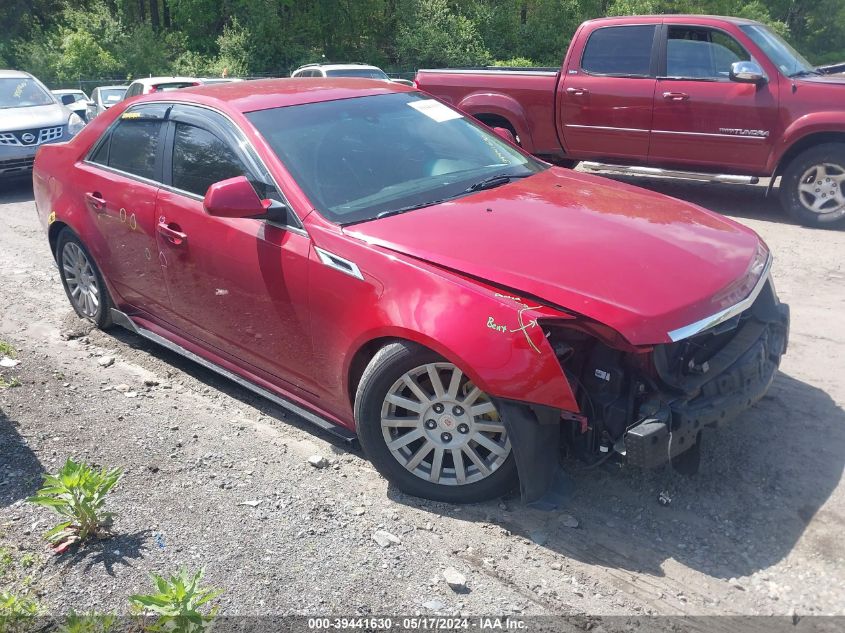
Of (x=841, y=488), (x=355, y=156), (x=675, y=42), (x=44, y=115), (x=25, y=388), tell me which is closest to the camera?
(x=841, y=488)

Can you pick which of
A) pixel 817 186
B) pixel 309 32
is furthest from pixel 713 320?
pixel 309 32

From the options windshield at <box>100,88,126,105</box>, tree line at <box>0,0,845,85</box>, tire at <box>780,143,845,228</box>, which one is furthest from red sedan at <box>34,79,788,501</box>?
tree line at <box>0,0,845,85</box>

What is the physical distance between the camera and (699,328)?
3121 mm

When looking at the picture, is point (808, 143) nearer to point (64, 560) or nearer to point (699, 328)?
point (699, 328)

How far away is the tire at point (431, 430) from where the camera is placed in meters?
3.30

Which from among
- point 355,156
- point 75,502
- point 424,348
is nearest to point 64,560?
point 75,502

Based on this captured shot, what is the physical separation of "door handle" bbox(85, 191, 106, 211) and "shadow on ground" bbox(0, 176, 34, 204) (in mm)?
6524

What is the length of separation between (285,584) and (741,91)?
286 inches

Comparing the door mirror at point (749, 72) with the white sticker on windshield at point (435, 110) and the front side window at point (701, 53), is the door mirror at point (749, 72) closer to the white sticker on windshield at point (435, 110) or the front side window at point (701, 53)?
the front side window at point (701, 53)

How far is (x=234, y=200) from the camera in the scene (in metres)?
3.68

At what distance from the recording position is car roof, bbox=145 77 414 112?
431cm

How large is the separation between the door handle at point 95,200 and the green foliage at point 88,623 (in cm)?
280

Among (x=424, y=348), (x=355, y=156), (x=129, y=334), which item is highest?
(x=355, y=156)

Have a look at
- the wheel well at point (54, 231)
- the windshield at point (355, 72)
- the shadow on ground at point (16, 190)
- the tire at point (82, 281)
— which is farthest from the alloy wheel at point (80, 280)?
the windshield at point (355, 72)
